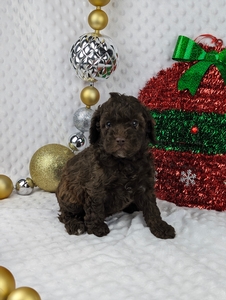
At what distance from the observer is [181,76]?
2.18 m

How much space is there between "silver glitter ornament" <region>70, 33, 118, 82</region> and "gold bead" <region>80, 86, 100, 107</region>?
0.09 meters

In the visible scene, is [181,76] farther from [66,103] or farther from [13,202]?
[13,202]

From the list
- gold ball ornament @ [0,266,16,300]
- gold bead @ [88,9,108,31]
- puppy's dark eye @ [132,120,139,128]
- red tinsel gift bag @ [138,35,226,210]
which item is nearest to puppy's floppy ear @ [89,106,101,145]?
puppy's dark eye @ [132,120,139,128]

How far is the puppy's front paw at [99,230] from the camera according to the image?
186cm

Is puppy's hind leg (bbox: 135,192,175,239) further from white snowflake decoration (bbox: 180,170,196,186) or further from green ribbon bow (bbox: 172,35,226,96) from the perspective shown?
green ribbon bow (bbox: 172,35,226,96)

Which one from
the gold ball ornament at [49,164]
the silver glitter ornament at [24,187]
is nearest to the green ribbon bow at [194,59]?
the gold ball ornament at [49,164]

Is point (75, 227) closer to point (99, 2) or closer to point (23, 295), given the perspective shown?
point (23, 295)

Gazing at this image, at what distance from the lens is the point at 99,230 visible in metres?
1.87

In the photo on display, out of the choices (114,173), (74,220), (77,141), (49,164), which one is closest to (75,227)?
(74,220)

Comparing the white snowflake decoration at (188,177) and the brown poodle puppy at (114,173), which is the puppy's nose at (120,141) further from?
the white snowflake decoration at (188,177)

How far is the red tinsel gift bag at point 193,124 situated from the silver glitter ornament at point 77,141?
46 centimetres

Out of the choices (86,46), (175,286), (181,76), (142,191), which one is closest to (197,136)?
(181,76)

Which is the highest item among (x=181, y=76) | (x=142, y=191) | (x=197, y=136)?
(x=181, y=76)

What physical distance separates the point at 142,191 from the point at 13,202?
2.49ft
